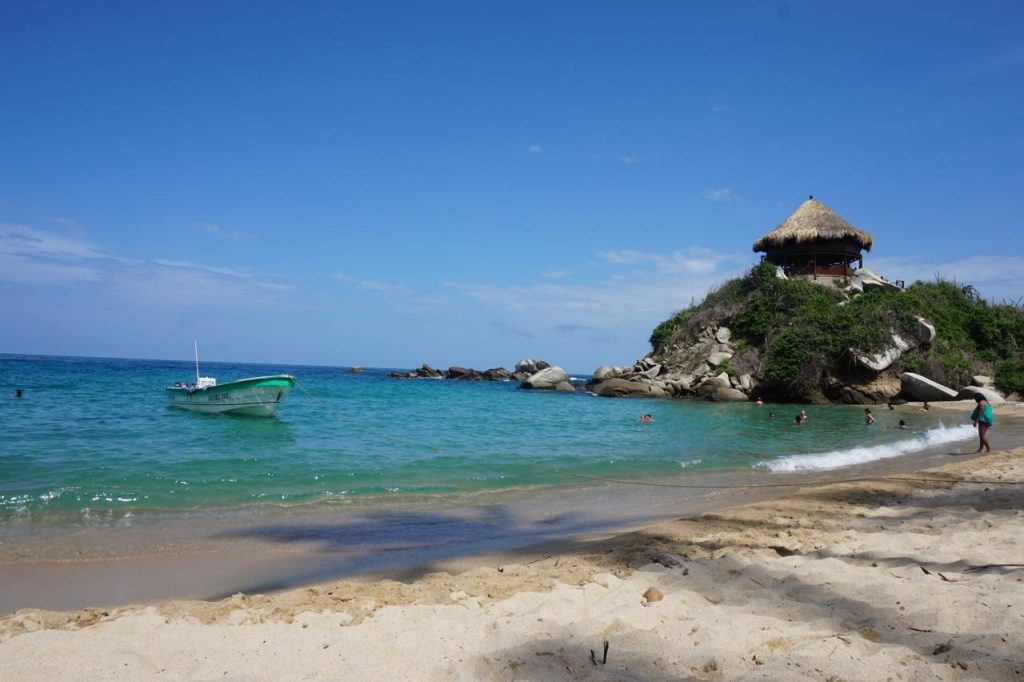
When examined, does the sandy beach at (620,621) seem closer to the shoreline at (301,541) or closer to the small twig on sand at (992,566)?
the small twig on sand at (992,566)

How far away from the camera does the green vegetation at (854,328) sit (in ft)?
99.2

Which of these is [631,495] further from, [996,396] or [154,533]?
[996,396]

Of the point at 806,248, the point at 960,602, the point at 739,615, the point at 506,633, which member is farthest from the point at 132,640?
Result: the point at 806,248

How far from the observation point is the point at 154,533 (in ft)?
24.3

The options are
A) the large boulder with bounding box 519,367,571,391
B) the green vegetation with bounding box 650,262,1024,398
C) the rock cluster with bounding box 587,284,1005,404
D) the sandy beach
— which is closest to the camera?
the sandy beach

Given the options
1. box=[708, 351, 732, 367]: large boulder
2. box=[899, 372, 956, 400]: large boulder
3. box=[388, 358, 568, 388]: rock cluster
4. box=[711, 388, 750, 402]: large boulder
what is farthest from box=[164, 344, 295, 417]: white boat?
box=[388, 358, 568, 388]: rock cluster

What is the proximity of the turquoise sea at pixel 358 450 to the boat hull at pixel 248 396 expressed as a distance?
63cm

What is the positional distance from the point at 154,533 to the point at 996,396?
108ft

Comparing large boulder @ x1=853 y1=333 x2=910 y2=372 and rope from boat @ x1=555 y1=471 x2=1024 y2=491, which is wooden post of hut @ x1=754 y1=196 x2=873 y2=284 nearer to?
large boulder @ x1=853 y1=333 x2=910 y2=372

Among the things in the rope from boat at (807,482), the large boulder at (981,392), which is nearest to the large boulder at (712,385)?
the large boulder at (981,392)

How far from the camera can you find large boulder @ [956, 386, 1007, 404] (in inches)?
1073

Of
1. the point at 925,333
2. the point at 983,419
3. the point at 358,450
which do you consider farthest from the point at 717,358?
the point at 358,450

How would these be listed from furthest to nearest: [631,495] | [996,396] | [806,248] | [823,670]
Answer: [806,248], [996,396], [631,495], [823,670]

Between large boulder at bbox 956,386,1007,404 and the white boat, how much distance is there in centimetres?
2911
